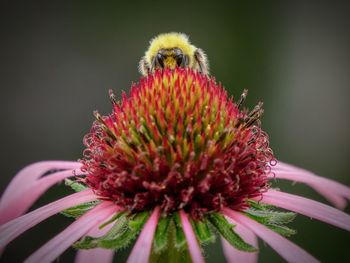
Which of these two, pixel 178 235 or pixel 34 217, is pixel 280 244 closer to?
pixel 178 235

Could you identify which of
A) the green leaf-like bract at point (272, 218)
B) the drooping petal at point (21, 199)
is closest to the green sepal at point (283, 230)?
the green leaf-like bract at point (272, 218)

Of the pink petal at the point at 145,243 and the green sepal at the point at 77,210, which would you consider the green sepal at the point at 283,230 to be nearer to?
the pink petal at the point at 145,243

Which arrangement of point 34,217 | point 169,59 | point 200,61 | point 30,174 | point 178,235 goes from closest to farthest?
point 178,235 < point 34,217 < point 30,174 < point 169,59 < point 200,61

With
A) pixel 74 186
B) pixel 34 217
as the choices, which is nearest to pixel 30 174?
pixel 74 186

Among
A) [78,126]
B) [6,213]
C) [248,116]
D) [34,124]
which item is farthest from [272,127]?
[6,213]

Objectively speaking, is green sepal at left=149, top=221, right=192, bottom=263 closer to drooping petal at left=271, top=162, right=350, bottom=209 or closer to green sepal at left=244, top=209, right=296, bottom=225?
green sepal at left=244, top=209, right=296, bottom=225

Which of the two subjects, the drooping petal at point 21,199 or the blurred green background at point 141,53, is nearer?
the drooping petal at point 21,199

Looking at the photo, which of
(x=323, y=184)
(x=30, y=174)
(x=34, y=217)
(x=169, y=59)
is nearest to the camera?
(x=34, y=217)

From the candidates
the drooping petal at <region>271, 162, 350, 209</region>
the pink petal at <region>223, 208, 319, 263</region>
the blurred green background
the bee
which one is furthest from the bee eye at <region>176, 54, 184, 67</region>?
the blurred green background

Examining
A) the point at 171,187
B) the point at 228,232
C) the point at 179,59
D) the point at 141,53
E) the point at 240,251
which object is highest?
the point at 141,53
